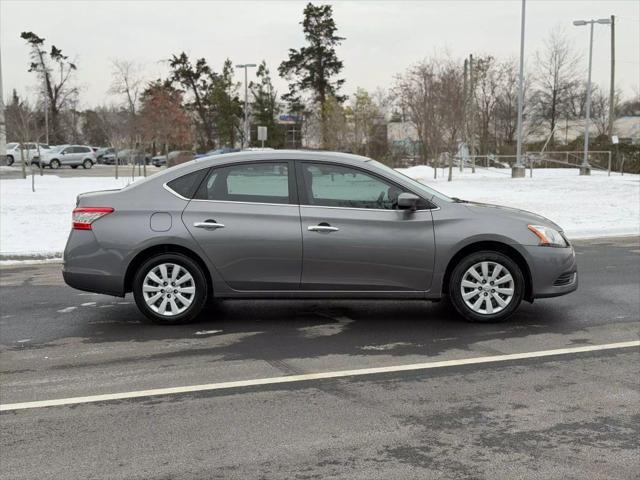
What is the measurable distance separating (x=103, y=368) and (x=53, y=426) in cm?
120

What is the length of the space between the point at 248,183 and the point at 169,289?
1.26m

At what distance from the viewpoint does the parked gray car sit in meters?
6.65

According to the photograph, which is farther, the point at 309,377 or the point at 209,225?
the point at 209,225

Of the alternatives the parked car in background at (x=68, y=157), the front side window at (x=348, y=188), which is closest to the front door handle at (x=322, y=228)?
the front side window at (x=348, y=188)

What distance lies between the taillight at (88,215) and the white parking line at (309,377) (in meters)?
2.36

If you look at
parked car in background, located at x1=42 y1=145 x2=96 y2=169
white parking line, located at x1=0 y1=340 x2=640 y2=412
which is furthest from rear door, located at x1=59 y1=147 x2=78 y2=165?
white parking line, located at x1=0 y1=340 x2=640 y2=412

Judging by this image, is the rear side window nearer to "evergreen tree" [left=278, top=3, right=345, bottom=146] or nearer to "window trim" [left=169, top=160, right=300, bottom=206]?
"window trim" [left=169, top=160, right=300, bottom=206]

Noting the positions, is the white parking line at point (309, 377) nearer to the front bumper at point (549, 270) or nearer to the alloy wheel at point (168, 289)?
the front bumper at point (549, 270)

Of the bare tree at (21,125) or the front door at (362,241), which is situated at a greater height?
the bare tree at (21,125)

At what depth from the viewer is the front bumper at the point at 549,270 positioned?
22.2 feet

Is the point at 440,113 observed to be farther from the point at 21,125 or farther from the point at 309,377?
the point at 309,377

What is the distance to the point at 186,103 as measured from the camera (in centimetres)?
7588

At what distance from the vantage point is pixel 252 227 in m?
6.65

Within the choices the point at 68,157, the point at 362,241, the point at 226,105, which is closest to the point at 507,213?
the point at 362,241
